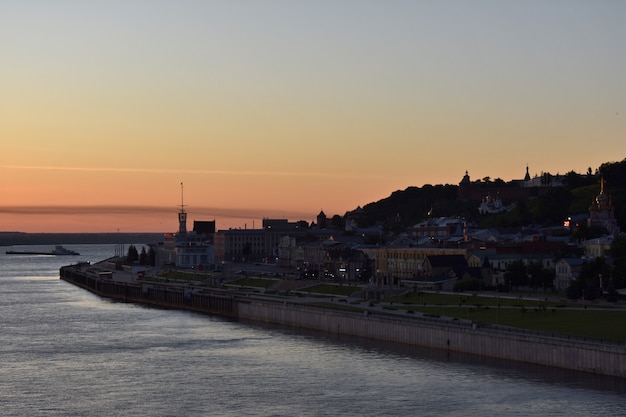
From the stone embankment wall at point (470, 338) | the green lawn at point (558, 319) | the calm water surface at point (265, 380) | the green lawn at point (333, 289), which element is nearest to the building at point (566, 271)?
the green lawn at point (333, 289)

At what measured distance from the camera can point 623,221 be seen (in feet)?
578

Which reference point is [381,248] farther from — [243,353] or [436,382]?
[436,382]

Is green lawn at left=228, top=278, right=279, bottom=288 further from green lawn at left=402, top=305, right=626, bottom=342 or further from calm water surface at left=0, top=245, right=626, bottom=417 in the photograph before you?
green lawn at left=402, top=305, right=626, bottom=342

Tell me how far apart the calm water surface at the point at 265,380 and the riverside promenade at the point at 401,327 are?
4.61 feet

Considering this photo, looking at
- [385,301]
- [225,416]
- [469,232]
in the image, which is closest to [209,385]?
[225,416]

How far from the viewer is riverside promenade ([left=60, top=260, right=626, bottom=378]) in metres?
69.5

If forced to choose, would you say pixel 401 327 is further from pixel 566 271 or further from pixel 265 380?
pixel 566 271

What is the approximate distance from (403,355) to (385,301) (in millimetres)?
32775

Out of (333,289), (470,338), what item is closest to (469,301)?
(470,338)

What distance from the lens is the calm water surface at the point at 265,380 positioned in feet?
199

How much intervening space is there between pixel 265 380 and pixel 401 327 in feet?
64.4

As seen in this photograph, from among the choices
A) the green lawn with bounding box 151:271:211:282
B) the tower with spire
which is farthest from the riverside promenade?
the tower with spire

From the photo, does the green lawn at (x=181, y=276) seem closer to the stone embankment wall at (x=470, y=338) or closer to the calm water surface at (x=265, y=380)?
the stone embankment wall at (x=470, y=338)

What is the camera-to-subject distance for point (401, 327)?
3452 inches
